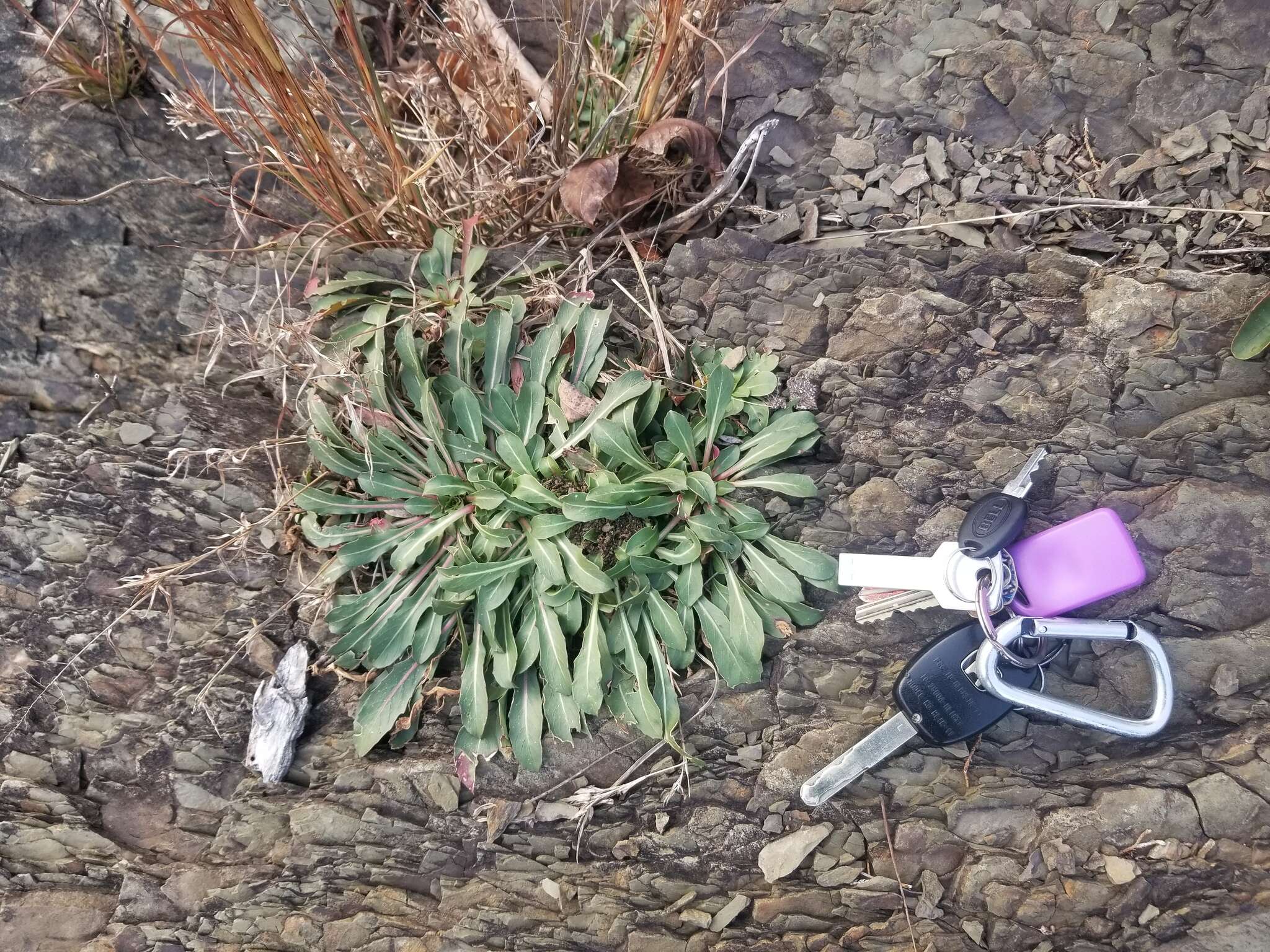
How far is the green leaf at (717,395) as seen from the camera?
2.67 m

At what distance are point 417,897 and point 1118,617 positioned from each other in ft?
7.40

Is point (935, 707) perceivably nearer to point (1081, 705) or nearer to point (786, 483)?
point (1081, 705)

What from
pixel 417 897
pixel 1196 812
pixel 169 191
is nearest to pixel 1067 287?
pixel 1196 812

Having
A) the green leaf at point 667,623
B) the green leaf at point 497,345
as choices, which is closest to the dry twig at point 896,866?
the green leaf at point 667,623

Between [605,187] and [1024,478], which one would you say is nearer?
[1024,478]

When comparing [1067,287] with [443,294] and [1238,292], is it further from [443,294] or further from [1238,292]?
[443,294]

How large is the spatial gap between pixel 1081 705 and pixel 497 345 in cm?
216

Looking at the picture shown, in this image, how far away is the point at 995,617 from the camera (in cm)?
231

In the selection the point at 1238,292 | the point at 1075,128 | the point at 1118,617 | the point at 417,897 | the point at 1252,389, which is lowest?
the point at 417,897

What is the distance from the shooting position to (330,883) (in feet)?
8.07

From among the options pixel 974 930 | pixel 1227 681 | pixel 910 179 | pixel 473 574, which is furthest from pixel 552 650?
pixel 910 179

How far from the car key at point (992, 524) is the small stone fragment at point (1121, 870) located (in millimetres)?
814

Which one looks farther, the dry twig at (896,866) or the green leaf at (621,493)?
the green leaf at (621,493)

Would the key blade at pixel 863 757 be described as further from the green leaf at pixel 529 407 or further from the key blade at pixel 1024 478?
the green leaf at pixel 529 407
